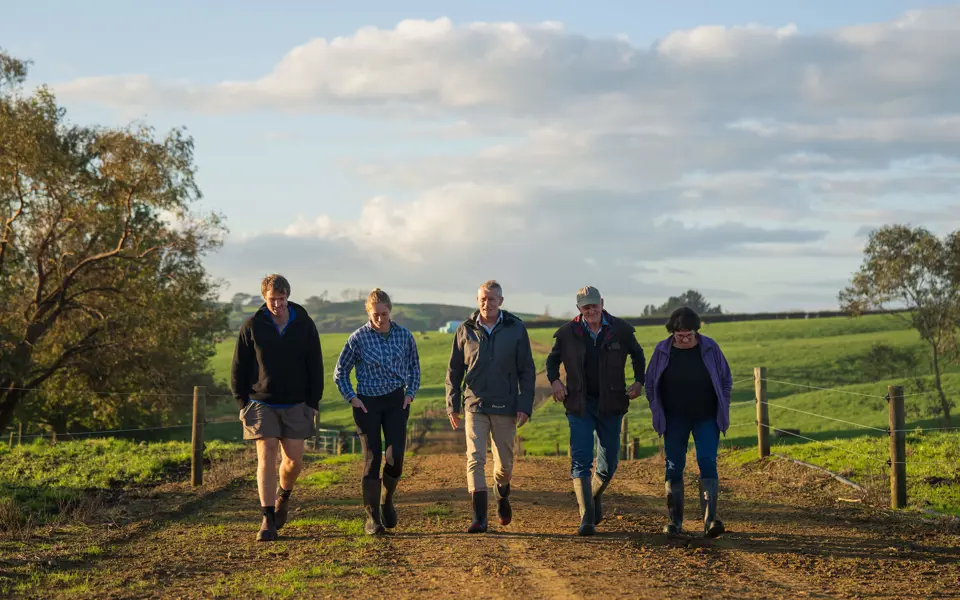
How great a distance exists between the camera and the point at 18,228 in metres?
31.3

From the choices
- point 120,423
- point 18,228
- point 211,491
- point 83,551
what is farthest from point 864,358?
point 83,551

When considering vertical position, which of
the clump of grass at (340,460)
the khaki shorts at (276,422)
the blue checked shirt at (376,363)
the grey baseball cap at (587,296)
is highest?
the grey baseball cap at (587,296)

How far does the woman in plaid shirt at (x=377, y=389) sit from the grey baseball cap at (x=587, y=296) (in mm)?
1624

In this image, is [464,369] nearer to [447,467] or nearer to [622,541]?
[622,541]

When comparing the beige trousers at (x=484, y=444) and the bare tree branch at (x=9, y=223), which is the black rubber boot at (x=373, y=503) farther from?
the bare tree branch at (x=9, y=223)

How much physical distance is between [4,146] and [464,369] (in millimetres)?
24121

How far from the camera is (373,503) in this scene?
377 inches

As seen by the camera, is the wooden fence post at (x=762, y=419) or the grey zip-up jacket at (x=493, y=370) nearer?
the grey zip-up jacket at (x=493, y=370)

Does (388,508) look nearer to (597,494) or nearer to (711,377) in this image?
(597,494)

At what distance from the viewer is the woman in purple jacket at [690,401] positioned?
358 inches

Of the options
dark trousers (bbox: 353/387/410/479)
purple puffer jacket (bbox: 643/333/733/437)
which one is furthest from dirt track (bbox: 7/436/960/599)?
purple puffer jacket (bbox: 643/333/733/437)

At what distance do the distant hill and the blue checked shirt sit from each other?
364 ft

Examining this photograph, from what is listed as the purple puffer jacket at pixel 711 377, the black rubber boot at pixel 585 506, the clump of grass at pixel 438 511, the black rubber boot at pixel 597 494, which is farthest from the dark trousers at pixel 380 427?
the purple puffer jacket at pixel 711 377

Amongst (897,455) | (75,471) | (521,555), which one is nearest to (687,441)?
(521,555)
